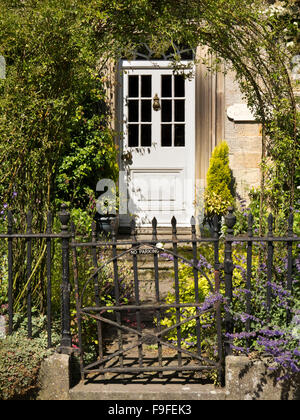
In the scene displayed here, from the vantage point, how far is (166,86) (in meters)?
8.30

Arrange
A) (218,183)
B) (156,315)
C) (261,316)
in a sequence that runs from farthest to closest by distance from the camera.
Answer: (218,183) < (156,315) < (261,316)

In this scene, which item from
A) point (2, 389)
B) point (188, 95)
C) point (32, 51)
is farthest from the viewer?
point (188, 95)

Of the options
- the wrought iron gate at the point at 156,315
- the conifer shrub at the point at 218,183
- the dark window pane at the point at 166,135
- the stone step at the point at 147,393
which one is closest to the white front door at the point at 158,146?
the dark window pane at the point at 166,135

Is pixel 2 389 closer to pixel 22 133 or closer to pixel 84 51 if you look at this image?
pixel 22 133

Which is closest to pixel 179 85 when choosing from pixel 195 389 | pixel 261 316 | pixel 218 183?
pixel 218 183

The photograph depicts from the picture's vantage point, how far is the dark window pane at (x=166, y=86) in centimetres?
829

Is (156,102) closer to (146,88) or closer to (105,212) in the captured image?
(146,88)

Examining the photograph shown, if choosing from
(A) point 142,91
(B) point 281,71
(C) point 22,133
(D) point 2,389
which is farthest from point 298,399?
(A) point 142,91

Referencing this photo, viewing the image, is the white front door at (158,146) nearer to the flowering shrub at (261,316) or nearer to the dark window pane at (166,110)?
the dark window pane at (166,110)

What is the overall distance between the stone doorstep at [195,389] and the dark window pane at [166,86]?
548 centimetres

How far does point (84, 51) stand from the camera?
389 centimetres

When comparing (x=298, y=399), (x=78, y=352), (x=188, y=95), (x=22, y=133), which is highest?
(x=188, y=95)

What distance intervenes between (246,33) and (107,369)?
9.22ft

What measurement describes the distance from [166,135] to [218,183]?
1259 mm
